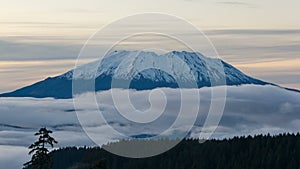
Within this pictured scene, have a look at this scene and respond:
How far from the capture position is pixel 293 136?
181 meters

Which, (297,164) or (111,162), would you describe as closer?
(297,164)

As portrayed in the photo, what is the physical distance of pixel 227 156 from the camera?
7057 inches

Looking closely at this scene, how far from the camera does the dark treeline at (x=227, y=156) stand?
167 metres

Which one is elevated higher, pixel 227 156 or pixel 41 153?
pixel 227 156

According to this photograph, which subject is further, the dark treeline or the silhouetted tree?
the dark treeline

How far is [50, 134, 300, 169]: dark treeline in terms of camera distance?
167 m

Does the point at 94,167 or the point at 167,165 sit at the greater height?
the point at 167,165

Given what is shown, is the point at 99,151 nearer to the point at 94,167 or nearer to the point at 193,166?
the point at 193,166

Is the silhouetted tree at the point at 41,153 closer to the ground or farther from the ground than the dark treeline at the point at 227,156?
closer to the ground

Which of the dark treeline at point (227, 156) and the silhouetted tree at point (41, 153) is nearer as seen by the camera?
the silhouetted tree at point (41, 153)

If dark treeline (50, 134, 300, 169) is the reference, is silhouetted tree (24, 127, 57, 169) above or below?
below

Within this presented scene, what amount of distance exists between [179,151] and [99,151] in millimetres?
21100

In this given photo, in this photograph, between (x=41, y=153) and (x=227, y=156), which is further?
(x=227, y=156)

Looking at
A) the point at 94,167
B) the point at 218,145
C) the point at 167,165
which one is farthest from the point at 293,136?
the point at 94,167
